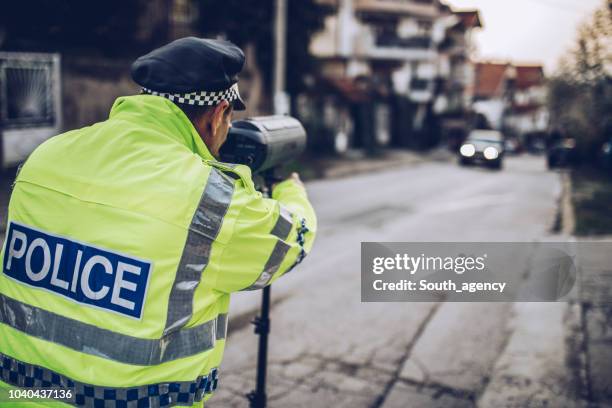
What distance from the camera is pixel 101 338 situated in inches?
56.8

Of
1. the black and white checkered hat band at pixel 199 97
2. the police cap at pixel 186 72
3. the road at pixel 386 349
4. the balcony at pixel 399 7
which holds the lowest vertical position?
the road at pixel 386 349

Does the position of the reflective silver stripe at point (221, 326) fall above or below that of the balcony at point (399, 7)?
below

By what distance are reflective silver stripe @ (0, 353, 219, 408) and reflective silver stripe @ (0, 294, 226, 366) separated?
82 millimetres

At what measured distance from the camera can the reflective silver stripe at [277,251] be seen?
162 centimetres

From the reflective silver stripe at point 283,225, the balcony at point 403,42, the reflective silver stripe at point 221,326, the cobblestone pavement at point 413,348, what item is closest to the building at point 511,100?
the cobblestone pavement at point 413,348

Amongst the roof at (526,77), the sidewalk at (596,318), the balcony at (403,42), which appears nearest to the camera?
the sidewalk at (596,318)

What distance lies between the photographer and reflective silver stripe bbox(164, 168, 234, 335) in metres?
1.45

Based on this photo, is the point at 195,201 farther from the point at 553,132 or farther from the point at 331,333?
the point at 553,132

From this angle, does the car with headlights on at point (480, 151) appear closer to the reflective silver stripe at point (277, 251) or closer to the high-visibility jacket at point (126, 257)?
the reflective silver stripe at point (277, 251)

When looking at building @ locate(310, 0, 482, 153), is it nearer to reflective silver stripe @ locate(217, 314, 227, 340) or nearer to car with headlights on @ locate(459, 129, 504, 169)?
car with headlights on @ locate(459, 129, 504, 169)

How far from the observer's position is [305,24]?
1828 cm

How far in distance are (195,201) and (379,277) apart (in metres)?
3.31

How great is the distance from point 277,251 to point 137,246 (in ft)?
1.27

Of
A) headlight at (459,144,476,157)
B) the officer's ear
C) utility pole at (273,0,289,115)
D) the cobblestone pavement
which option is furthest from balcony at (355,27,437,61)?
the officer's ear
